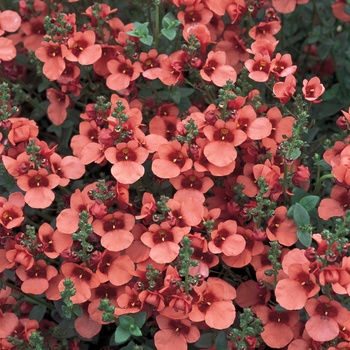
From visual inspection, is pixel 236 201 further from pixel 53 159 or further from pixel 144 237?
pixel 53 159

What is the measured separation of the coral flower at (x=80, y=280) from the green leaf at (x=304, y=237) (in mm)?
608

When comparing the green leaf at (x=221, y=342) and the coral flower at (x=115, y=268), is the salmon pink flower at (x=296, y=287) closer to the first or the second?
the green leaf at (x=221, y=342)

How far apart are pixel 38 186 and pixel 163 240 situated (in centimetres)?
44

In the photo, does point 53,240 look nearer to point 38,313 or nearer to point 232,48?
point 38,313

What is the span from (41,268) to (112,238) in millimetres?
268

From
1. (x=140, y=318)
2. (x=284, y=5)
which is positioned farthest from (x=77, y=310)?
(x=284, y=5)

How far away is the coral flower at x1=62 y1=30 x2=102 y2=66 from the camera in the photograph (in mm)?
2324

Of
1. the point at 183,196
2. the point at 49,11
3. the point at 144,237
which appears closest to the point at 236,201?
the point at 183,196

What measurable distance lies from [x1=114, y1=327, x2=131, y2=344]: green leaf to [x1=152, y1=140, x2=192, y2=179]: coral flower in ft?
1.54

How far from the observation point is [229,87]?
2035mm

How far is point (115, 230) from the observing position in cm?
204

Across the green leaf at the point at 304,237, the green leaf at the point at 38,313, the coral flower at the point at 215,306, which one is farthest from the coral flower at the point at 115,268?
the green leaf at the point at 304,237

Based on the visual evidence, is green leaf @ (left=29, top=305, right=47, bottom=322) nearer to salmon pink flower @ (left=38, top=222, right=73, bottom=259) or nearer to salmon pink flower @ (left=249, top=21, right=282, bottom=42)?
salmon pink flower @ (left=38, top=222, right=73, bottom=259)

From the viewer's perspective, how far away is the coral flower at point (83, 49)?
232 cm
